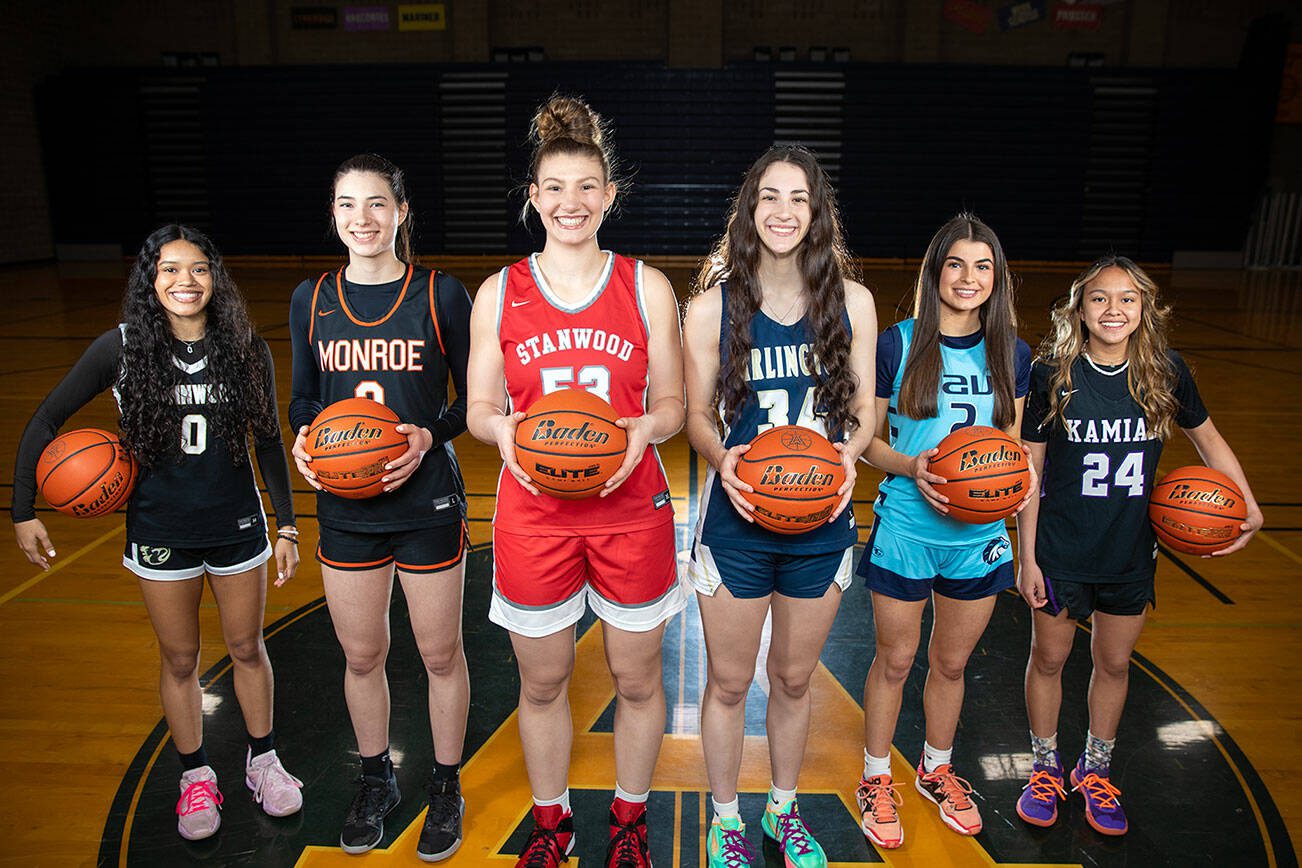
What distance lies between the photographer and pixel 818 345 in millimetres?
2135

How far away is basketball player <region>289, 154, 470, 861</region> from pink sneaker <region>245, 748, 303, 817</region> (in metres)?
0.25

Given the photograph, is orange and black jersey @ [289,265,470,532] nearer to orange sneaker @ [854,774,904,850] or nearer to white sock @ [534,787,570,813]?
white sock @ [534,787,570,813]

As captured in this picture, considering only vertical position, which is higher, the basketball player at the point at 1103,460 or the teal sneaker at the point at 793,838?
the basketball player at the point at 1103,460

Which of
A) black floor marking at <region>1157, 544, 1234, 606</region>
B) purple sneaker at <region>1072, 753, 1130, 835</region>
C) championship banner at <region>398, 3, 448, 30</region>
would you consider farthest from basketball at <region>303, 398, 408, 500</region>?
championship banner at <region>398, 3, 448, 30</region>

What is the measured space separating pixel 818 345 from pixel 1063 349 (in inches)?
31.5

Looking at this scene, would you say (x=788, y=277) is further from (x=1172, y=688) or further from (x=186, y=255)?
(x=1172, y=688)

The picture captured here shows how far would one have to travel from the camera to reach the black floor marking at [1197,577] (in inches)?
156

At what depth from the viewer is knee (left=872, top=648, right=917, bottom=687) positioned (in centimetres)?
247

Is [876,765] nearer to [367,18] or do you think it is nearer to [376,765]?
[376,765]

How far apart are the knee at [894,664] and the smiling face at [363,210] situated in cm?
175

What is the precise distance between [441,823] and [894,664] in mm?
1326

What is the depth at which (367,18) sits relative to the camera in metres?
14.4

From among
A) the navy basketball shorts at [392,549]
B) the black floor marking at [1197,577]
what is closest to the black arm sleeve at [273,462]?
the navy basketball shorts at [392,549]

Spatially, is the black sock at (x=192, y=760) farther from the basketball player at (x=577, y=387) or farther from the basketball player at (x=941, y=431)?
the basketball player at (x=941, y=431)
